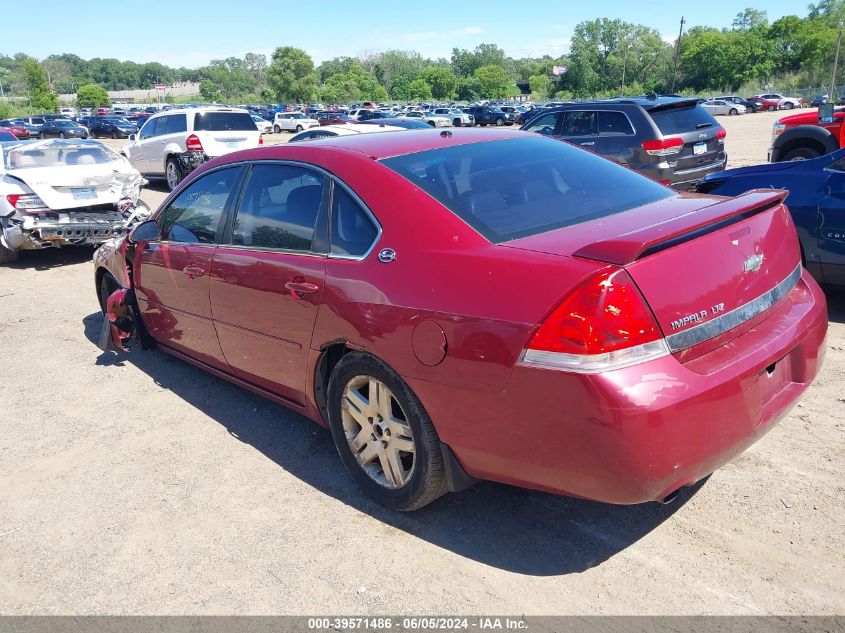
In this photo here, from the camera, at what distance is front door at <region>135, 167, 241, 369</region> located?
4188 mm

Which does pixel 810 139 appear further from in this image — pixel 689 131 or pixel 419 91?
pixel 419 91

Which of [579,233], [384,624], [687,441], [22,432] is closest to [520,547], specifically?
[384,624]

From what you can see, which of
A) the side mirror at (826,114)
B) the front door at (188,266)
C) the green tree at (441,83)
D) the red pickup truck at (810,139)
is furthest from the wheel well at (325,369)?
the green tree at (441,83)

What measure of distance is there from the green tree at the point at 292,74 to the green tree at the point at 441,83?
81.1 ft

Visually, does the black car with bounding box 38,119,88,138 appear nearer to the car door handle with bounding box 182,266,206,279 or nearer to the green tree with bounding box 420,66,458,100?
the car door handle with bounding box 182,266,206,279

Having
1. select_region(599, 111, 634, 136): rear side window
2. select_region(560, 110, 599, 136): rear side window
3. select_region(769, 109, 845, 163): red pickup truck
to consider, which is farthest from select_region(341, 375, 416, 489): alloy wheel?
select_region(769, 109, 845, 163): red pickup truck

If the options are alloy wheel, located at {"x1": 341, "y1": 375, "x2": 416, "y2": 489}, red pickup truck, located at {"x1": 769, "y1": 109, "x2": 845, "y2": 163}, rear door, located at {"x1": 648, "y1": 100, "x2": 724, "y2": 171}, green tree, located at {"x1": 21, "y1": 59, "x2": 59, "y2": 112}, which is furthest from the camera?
green tree, located at {"x1": 21, "y1": 59, "x2": 59, "y2": 112}

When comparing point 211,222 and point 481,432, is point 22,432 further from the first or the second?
point 481,432

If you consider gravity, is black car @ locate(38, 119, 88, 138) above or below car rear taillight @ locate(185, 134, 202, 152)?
above

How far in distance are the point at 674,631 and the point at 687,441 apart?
0.66 metres

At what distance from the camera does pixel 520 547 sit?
9.70ft

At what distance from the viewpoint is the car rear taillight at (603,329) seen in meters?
2.32

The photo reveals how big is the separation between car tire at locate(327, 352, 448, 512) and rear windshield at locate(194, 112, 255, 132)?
44.5 ft

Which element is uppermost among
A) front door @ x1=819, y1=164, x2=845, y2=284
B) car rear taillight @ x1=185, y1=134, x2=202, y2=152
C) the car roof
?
car rear taillight @ x1=185, y1=134, x2=202, y2=152
